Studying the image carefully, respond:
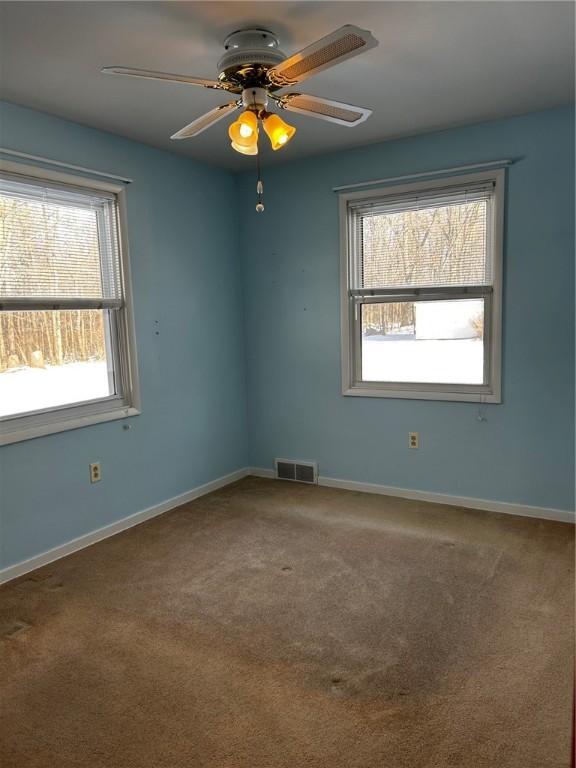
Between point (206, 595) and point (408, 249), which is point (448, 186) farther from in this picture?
point (206, 595)

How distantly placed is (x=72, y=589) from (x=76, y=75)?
251cm

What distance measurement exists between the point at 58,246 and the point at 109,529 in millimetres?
1755

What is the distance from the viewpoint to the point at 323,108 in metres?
2.26

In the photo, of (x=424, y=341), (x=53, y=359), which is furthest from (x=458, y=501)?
(x=53, y=359)

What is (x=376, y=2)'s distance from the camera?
2029 millimetres

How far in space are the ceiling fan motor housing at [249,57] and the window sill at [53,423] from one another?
2.04 m

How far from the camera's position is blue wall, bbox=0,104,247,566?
303 centimetres

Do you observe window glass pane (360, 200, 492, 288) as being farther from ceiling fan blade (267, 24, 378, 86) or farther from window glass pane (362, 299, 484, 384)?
ceiling fan blade (267, 24, 378, 86)

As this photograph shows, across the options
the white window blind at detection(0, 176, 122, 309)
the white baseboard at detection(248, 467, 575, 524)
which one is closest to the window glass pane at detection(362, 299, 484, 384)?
the white baseboard at detection(248, 467, 575, 524)

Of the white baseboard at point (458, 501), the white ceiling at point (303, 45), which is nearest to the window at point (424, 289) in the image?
the white ceiling at point (303, 45)

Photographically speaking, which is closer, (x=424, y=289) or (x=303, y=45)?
(x=303, y=45)

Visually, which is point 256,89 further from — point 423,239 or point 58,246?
point 423,239

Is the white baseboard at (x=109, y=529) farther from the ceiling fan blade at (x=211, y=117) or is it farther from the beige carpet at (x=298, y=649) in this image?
the ceiling fan blade at (x=211, y=117)

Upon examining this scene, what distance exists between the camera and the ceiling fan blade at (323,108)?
2.19 metres
